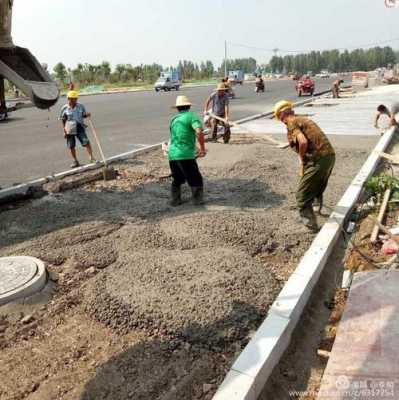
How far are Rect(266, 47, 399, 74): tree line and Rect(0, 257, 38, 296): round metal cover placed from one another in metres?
137

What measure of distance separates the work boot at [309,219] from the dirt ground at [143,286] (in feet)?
0.46

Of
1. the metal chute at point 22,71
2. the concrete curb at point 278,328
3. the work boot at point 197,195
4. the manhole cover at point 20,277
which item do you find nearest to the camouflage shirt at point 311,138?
the concrete curb at point 278,328

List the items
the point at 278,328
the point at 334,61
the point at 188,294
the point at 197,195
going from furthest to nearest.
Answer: the point at 334,61, the point at 197,195, the point at 188,294, the point at 278,328

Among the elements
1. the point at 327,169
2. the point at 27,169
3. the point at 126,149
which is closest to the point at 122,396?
the point at 327,169

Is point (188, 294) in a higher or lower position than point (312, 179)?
lower

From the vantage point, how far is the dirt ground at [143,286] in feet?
10.1

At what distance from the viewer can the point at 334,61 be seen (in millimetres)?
134625

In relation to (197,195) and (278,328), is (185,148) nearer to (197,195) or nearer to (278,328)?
(197,195)

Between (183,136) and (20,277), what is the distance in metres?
3.06

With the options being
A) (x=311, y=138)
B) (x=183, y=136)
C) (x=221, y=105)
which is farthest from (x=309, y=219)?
(x=221, y=105)

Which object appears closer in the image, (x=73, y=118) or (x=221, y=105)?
(x=73, y=118)

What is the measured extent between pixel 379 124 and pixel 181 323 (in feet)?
38.6

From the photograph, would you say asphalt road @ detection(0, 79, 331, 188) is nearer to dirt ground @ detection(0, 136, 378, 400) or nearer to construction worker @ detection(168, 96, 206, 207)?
dirt ground @ detection(0, 136, 378, 400)

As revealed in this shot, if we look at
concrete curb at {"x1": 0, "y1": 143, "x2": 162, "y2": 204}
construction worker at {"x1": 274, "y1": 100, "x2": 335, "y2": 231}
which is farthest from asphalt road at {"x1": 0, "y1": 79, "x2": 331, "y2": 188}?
construction worker at {"x1": 274, "y1": 100, "x2": 335, "y2": 231}
